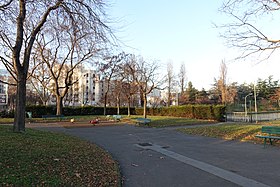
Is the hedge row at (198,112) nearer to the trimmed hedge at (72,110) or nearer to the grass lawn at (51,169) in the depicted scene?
the trimmed hedge at (72,110)

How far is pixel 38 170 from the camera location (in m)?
5.59

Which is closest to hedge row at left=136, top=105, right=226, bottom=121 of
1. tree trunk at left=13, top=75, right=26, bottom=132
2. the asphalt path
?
the asphalt path

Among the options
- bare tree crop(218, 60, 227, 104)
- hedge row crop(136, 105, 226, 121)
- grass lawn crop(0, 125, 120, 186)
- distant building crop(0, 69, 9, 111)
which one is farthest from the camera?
bare tree crop(218, 60, 227, 104)

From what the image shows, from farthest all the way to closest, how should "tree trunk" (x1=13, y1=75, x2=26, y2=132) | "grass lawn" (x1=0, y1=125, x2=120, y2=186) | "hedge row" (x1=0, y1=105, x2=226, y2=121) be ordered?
"hedge row" (x1=0, y1=105, x2=226, y2=121), "tree trunk" (x1=13, y1=75, x2=26, y2=132), "grass lawn" (x1=0, y1=125, x2=120, y2=186)

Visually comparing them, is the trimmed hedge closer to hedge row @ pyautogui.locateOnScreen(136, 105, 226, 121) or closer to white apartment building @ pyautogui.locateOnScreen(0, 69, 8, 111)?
white apartment building @ pyautogui.locateOnScreen(0, 69, 8, 111)

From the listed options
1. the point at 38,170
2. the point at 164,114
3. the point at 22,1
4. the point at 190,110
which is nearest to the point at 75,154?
the point at 38,170

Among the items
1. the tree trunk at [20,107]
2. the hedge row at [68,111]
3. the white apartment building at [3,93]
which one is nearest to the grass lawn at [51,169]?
the tree trunk at [20,107]

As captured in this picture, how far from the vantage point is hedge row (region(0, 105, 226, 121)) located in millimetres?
28234

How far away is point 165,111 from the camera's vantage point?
132 feet

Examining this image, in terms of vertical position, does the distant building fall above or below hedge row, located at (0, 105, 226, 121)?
above

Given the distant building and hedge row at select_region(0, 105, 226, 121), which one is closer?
hedge row at select_region(0, 105, 226, 121)

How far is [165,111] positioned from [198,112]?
959 cm

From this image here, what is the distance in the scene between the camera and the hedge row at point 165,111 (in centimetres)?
2823

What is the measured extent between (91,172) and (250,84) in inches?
3026
